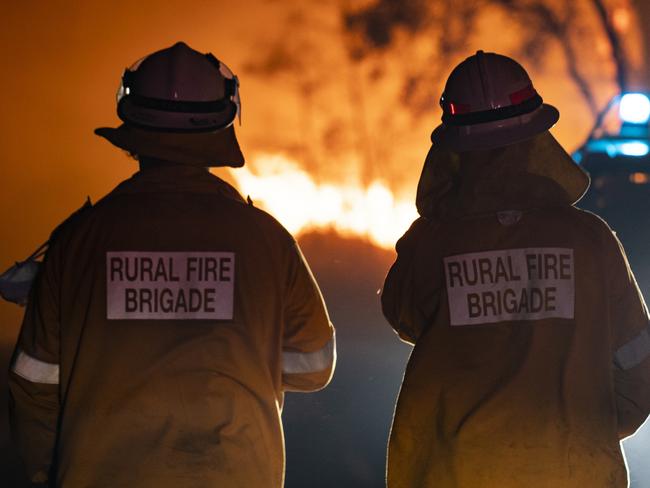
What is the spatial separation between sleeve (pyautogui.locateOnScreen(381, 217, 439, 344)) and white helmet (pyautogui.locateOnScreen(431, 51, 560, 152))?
12.2 inches

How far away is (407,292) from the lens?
3.54 m

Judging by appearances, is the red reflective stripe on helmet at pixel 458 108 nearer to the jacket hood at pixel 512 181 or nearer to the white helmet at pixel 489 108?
the white helmet at pixel 489 108

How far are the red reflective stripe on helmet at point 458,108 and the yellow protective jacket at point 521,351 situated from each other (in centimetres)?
27

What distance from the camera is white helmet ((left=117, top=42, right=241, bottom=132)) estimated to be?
3.41 m

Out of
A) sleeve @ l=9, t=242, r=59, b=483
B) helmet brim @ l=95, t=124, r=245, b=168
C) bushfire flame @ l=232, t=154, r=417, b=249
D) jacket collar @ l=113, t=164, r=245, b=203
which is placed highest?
bushfire flame @ l=232, t=154, r=417, b=249

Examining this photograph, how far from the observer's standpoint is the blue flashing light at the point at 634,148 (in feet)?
33.0

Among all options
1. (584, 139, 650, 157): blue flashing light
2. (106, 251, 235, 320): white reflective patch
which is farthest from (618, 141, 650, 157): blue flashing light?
(106, 251, 235, 320): white reflective patch

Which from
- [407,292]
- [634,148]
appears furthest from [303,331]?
[634,148]

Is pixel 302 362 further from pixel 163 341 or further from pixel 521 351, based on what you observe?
pixel 521 351

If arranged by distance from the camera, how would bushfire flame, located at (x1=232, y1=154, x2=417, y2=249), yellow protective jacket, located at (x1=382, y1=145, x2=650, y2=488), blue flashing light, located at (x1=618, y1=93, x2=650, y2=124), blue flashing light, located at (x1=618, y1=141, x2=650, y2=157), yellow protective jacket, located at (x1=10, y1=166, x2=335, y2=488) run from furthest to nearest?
1. blue flashing light, located at (x1=618, y1=141, x2=650, y2=157)
2. bushfire flame, located at (x1=232, y1=154, x2=417, y2=249)
3. blue flashing light, located at (x1=618, y1=93, x2=650, y2=124)
4. yellow protective jacket, located at (x1=382, y1=145, x2=650, y2=488)
5. yellow protective jacket, located at (x1=10, y1=166, x2=335, y2=488)

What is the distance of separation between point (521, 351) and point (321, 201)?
7.91m

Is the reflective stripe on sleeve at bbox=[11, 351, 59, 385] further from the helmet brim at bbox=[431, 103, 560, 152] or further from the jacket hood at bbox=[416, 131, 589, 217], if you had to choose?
the helmet brim at bbox=[431, 103, 560, 152]

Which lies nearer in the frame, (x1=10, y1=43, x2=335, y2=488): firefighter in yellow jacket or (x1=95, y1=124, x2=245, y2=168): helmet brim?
(x1=10, y1=43, x2=335, y2=488): firefighter in yellow jacket

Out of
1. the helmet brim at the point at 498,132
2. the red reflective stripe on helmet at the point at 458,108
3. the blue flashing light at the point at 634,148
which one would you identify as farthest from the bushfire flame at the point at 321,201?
the helmet brim at the point at 498,132
